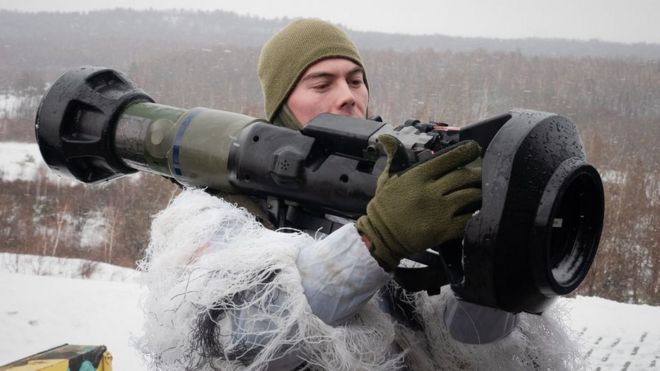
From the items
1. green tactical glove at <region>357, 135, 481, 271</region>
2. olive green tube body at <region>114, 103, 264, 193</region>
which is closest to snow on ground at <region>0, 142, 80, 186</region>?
olive green tube body at <region>114, 103, 264, 193</region>

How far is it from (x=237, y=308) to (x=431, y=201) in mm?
519

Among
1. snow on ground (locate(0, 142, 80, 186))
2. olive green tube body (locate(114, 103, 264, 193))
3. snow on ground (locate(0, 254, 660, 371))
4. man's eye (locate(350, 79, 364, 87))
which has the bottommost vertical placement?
snow on ground (locate(0, 142, 80, 186))

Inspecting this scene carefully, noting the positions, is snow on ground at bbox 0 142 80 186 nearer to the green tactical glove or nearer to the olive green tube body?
the olive green tube body

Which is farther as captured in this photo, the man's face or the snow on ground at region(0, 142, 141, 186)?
the snow on ground at region(0, 142, 141, 186)

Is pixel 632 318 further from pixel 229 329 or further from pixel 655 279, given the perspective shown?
pixel 655 279

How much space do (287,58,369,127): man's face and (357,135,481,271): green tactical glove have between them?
705 millimetres

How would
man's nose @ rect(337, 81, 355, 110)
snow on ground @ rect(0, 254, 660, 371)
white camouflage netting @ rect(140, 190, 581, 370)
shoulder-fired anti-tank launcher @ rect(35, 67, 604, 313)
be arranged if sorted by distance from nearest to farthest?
shoulder-fired anti-tank launcher @ rect(35, 67, 604, 313) → white camouflage netting @ rect(140, 190, 581, 370) → man's nose @ rect(337, 81, 355, 110) → snow on ground @ rect(0, 254, 660, 371)

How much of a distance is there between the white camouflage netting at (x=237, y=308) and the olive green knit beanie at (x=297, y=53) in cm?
55

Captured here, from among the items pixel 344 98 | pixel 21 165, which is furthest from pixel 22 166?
pixel 344 98

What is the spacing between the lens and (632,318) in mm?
9633

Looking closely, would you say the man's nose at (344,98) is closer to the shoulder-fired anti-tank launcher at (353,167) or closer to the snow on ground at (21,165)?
the shoulder-fired anti-tank launcher at (353,167)

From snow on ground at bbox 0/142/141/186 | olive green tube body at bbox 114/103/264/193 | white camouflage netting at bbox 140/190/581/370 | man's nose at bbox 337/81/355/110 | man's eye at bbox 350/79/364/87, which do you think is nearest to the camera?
white camouflage netting at bbox 140/190/581/370

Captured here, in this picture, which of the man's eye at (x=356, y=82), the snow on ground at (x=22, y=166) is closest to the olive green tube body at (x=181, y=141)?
the man's eye at (x=356, y=82)

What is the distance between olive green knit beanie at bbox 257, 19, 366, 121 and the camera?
2191 millimetres
